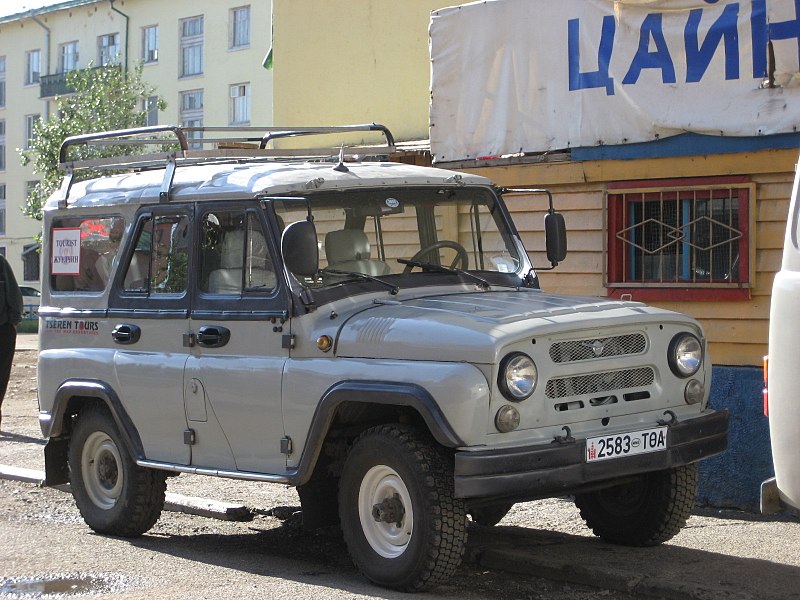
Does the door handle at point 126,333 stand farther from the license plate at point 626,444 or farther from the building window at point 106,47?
the building window at point 106,47

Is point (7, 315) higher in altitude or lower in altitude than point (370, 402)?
higher

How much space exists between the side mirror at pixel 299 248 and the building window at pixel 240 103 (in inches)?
1601

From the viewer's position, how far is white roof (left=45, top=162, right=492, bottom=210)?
735cm

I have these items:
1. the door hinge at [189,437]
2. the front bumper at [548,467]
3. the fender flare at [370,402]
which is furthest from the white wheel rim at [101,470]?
the front bumper at [548,467]

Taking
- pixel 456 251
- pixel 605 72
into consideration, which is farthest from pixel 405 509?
pixel 605 72

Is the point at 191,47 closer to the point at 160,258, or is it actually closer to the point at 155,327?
the point at 160,258

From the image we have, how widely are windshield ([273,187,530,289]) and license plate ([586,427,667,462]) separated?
150 cm

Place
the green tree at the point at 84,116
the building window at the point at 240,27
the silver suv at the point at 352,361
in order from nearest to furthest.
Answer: the silver suv at the point at 352,361 → the green tree at the point at 84,116 → the building window at the point at 240,27

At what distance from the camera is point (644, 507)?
24.2 feet

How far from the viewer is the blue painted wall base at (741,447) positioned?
9.12 metres

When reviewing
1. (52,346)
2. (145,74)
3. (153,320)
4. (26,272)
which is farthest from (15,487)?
(26,272)

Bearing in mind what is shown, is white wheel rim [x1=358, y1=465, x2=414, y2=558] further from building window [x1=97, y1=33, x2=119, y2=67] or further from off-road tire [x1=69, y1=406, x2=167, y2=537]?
building window [x1=97, y1=33, x2=119, y2=67]

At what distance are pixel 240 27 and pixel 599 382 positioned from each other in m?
42.4

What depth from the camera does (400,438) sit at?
Result: 6461mm
